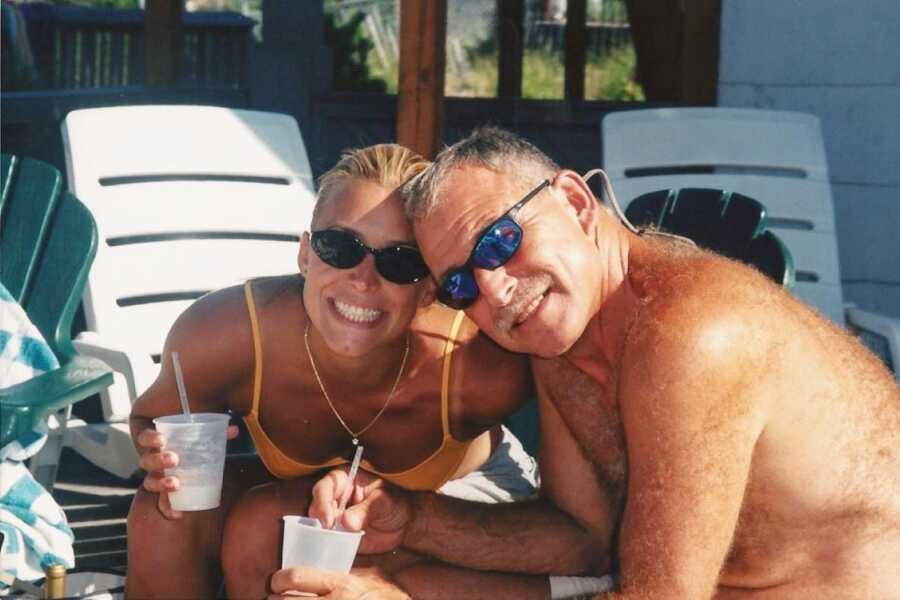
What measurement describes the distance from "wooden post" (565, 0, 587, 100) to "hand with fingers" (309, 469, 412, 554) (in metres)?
7.66

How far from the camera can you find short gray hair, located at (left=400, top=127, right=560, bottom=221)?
2617 mm

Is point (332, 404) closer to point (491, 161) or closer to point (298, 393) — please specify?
point (298, 393)

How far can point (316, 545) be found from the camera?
8.67 ft

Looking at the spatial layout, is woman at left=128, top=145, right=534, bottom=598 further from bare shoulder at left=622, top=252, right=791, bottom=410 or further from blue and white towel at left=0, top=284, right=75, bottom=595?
bare shoulder at left=622, top=252, right=791, bottom=410

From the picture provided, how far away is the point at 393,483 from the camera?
3146 millimetres

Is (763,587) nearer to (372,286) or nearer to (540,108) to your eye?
(372,286)

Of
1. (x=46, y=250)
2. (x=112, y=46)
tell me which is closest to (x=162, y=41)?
(x=46, y=250)

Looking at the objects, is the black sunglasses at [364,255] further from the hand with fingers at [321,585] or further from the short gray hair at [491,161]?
the hand with fingers at [321,585]

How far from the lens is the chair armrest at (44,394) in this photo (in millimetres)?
2945

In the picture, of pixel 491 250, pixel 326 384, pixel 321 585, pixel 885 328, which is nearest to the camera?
pixel 491 250

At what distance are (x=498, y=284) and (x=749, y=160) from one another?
3230 millimetres

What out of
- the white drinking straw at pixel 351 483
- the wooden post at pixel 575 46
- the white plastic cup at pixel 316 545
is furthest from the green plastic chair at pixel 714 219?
the wooden post at pixel 575 46

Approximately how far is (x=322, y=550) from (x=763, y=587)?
818 millimetres

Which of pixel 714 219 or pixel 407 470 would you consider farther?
pixel 714 219
